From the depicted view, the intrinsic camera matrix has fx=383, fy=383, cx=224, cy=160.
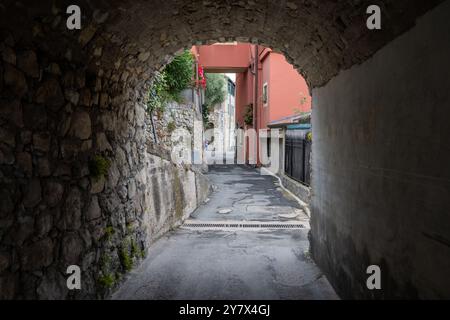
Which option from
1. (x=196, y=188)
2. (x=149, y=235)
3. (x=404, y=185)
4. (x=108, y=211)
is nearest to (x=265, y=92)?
(x=196, y=188)

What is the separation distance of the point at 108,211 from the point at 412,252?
3.28 meters

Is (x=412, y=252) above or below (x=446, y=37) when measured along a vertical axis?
below

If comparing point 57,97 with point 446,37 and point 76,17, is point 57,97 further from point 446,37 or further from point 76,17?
point 446,37

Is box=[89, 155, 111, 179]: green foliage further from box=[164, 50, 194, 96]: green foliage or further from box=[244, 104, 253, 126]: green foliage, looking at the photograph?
box=[244, 104, 253, 126]: green foliage

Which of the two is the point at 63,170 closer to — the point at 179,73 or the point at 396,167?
the point at 396,167

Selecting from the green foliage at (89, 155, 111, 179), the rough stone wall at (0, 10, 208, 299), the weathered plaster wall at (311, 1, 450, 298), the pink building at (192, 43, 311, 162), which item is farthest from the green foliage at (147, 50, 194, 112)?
the weathered plaster wall at (311, 1, 450, 298)

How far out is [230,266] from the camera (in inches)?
225

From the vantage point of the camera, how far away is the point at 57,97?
11.1 feet

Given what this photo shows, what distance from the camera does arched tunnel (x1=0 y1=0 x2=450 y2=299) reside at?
2.46 metres

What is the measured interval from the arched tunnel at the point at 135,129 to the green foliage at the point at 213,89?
26006 mm

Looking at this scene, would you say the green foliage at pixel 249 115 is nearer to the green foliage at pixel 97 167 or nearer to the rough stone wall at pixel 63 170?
the rough stone wall at pixel 63 170

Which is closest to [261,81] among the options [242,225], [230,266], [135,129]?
[242,225]

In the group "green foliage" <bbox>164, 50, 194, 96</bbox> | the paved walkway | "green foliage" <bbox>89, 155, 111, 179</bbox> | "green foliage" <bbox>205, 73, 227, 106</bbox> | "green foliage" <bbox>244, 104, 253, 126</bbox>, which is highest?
"green foliage" <bbox>205, 73, 227, 106</bbox>

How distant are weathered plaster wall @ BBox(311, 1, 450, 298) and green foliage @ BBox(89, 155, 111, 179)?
2715 mm
